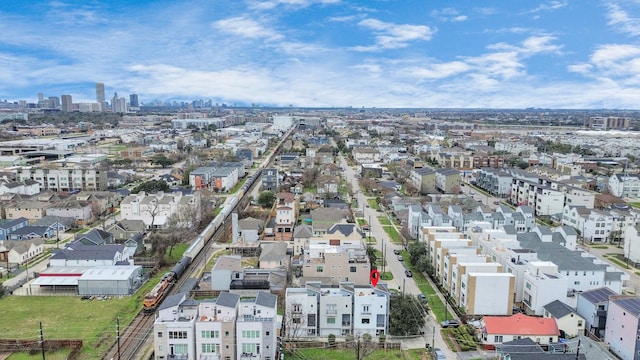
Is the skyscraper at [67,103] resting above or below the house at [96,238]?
above

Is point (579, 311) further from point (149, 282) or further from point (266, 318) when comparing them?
point (149, 282)

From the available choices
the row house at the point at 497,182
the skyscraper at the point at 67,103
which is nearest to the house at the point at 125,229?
the row house at the point at 497,182

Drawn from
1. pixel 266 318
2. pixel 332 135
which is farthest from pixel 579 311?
pixel 332 135

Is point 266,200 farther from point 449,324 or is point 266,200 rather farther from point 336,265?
point 449,324

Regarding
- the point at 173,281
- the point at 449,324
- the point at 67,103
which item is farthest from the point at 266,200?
the point at 67,103

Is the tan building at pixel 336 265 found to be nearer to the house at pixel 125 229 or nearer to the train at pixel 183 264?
the train at pixel 183 264

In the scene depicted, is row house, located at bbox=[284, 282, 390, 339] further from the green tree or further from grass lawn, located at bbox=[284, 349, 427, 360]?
the green tree

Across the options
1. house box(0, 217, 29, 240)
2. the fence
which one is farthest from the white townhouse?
house box(0, 217, 29, 240)
